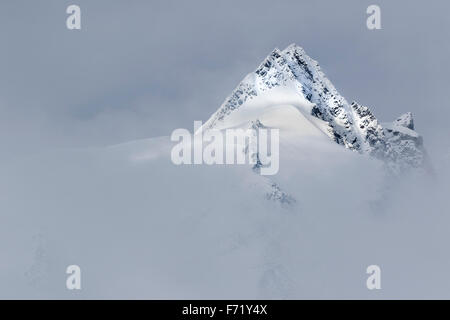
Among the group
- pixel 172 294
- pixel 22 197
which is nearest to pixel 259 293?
pixel 172 294

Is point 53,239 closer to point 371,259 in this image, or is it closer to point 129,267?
point 129,267

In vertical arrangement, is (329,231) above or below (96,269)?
above

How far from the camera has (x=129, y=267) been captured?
152m

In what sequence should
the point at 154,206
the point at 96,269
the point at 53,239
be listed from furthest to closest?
the point at 154,206 < the point at 53,239 < the point at 96,269

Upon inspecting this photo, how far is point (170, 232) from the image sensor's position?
169125mm

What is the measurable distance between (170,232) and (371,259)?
48576 mm

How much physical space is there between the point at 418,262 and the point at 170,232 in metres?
60.9

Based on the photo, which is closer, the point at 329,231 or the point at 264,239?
the point at 264,239

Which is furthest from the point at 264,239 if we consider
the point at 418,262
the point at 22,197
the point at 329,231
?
the point at 22,197
